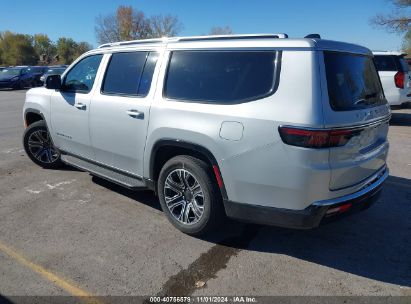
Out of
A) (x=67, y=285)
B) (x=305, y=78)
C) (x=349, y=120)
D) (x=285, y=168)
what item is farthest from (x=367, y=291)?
(x=67, y=285)

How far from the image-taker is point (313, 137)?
2.83 meters

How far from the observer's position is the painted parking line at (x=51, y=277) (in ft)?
9.52

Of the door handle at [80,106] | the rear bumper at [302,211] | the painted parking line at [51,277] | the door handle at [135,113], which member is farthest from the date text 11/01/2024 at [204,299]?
the door handle at [80,106]

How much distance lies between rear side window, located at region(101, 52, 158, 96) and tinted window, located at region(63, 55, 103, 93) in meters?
0.31

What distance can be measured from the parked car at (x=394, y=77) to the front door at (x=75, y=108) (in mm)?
8378

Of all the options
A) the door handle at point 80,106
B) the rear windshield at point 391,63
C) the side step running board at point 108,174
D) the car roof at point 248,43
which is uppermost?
the car roof at point 248,43

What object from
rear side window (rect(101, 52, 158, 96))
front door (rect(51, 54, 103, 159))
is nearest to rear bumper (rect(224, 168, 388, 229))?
rear side window (rect(101, 52, 158, 96))

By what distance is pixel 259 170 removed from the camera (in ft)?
10.1

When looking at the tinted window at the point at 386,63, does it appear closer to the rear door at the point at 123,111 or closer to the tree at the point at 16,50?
the rear door at the point at 123,111

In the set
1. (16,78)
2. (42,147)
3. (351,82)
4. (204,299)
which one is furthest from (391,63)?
(16,78)

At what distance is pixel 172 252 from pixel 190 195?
580 millimetres

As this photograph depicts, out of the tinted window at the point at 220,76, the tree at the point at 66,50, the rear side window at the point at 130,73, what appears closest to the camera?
the tinted window at the point at 220,76

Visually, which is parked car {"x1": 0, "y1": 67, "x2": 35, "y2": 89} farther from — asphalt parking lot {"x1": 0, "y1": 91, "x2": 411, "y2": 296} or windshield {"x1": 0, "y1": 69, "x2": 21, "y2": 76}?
asphalt parking lot {"x1": 0, "y1": 91, "x2": 411, "y2": 296}

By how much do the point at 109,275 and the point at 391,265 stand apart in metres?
2.45
